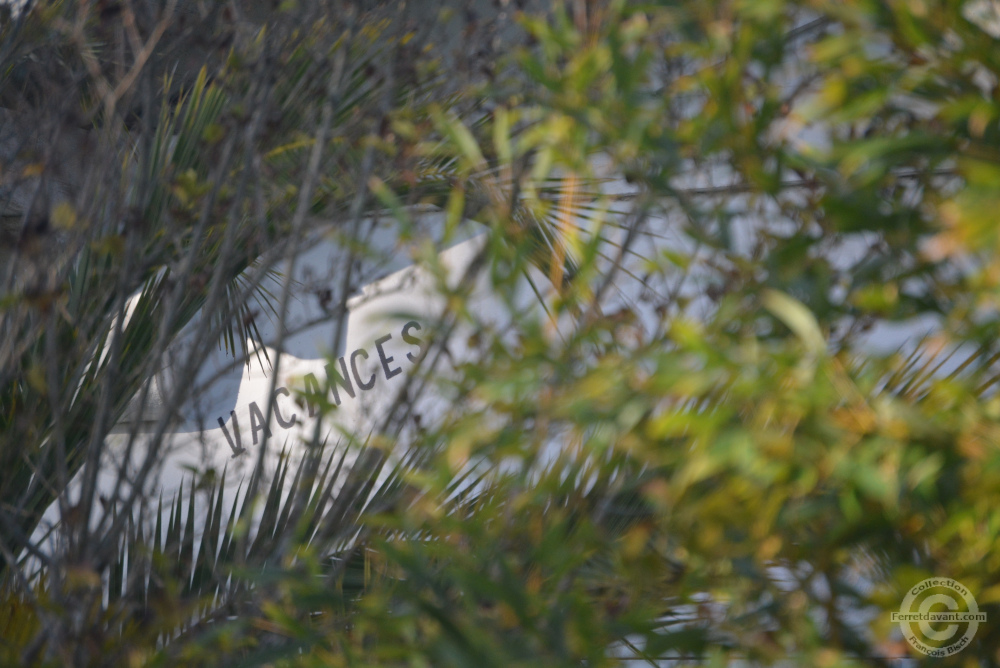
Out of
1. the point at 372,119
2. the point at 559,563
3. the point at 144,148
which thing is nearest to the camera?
the point at 559,563

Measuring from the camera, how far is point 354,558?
143cm

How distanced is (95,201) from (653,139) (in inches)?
34.0

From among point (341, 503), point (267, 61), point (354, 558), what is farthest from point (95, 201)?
point (354, 558)

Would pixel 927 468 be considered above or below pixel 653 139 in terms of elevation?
below

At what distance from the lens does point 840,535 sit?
0.66 metres

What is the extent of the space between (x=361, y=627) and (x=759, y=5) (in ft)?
1.89

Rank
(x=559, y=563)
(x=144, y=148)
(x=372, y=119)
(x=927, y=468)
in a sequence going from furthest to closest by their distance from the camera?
(x=372, y=119), (x=144, y=148), (x=559, y=563), (x=927, y=468)

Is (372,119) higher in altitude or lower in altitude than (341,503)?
higher

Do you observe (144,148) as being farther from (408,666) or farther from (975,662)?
(975,662)

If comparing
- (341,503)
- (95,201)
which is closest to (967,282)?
(341,503)

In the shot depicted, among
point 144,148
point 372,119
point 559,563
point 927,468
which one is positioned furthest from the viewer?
point 372,119

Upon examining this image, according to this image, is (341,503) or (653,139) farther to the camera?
(341,503)

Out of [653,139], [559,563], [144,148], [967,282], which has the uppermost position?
[144,148]

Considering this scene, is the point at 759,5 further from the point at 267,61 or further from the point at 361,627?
the point at 267,61
